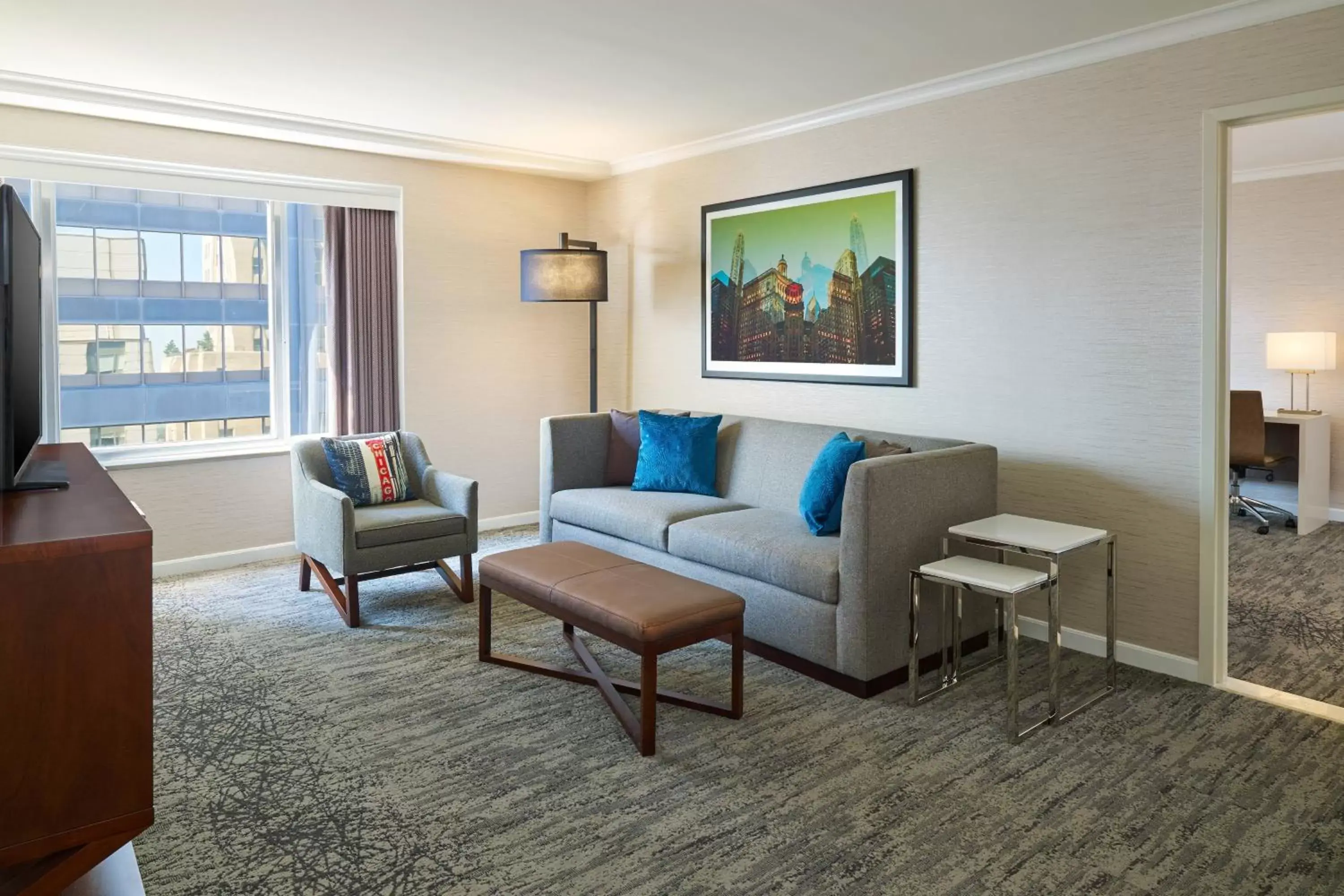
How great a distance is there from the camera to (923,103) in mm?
4418

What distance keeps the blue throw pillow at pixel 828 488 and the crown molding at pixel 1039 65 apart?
1.74m

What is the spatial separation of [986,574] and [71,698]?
2683 mm

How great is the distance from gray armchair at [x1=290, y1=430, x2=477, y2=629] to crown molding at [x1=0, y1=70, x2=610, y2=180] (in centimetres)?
174

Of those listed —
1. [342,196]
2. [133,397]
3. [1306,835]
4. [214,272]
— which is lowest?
[1306,835]

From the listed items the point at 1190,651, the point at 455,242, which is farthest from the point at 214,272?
the point at 1190,651

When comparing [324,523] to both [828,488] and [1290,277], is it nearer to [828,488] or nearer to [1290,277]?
[828,488]

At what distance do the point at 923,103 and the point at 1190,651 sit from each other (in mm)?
2721

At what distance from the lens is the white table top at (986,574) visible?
304cm

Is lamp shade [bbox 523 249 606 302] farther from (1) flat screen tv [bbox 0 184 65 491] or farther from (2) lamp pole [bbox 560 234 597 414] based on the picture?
(1) flat screen tv [bbox 0 184 65 491]

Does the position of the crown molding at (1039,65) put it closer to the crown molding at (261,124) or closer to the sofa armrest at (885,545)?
the crown molding at (261,124)

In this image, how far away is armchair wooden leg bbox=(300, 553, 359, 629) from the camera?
424 centimetres

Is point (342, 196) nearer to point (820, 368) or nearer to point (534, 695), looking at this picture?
point (820, 368)

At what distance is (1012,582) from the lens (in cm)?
305

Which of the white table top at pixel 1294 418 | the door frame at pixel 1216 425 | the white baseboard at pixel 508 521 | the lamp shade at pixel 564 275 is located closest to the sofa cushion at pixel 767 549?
the door frame at pixel 1216 425
